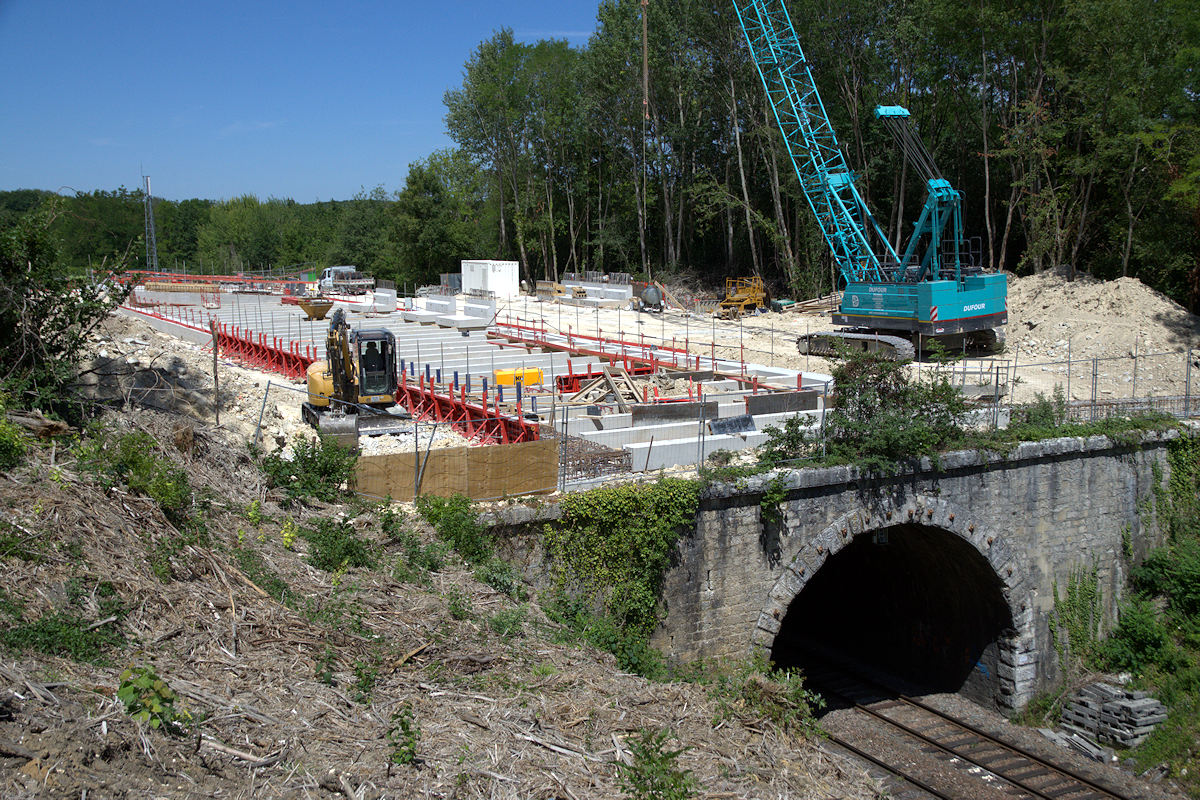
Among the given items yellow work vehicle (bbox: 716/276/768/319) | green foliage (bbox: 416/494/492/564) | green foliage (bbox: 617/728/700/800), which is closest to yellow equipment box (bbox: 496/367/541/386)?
green foliage (bbox: 416/494/492/564)

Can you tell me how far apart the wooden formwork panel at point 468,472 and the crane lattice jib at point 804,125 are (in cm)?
2436

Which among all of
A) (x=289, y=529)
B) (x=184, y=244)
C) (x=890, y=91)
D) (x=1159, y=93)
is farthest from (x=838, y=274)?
(x=184, y=244)

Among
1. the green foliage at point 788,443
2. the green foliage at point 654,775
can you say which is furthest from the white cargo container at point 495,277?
the green foliage at point 654,775

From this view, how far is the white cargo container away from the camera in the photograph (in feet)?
150

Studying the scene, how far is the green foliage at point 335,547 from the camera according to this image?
9953 millimetres

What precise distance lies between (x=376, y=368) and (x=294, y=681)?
1149 cm

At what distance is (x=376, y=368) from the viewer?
1822 cm

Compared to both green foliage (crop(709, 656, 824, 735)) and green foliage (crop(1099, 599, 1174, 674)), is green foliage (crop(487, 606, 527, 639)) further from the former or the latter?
green foliage (crop(1099, 599, 1174, 674))

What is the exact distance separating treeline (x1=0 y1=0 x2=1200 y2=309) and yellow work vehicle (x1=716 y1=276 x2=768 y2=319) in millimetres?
1983

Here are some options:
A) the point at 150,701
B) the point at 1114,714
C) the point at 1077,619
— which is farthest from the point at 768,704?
the point at 1077,619

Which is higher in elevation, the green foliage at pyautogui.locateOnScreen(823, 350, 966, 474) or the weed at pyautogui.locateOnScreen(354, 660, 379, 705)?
the green foliage at pyautogui.locateOnScreen(823, 350, 966, 474)

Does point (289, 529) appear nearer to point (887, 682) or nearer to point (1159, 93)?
point (887, 682)

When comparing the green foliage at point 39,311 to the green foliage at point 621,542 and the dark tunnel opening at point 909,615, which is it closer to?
the green foliage at point 621,542

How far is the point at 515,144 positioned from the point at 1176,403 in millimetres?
40471
